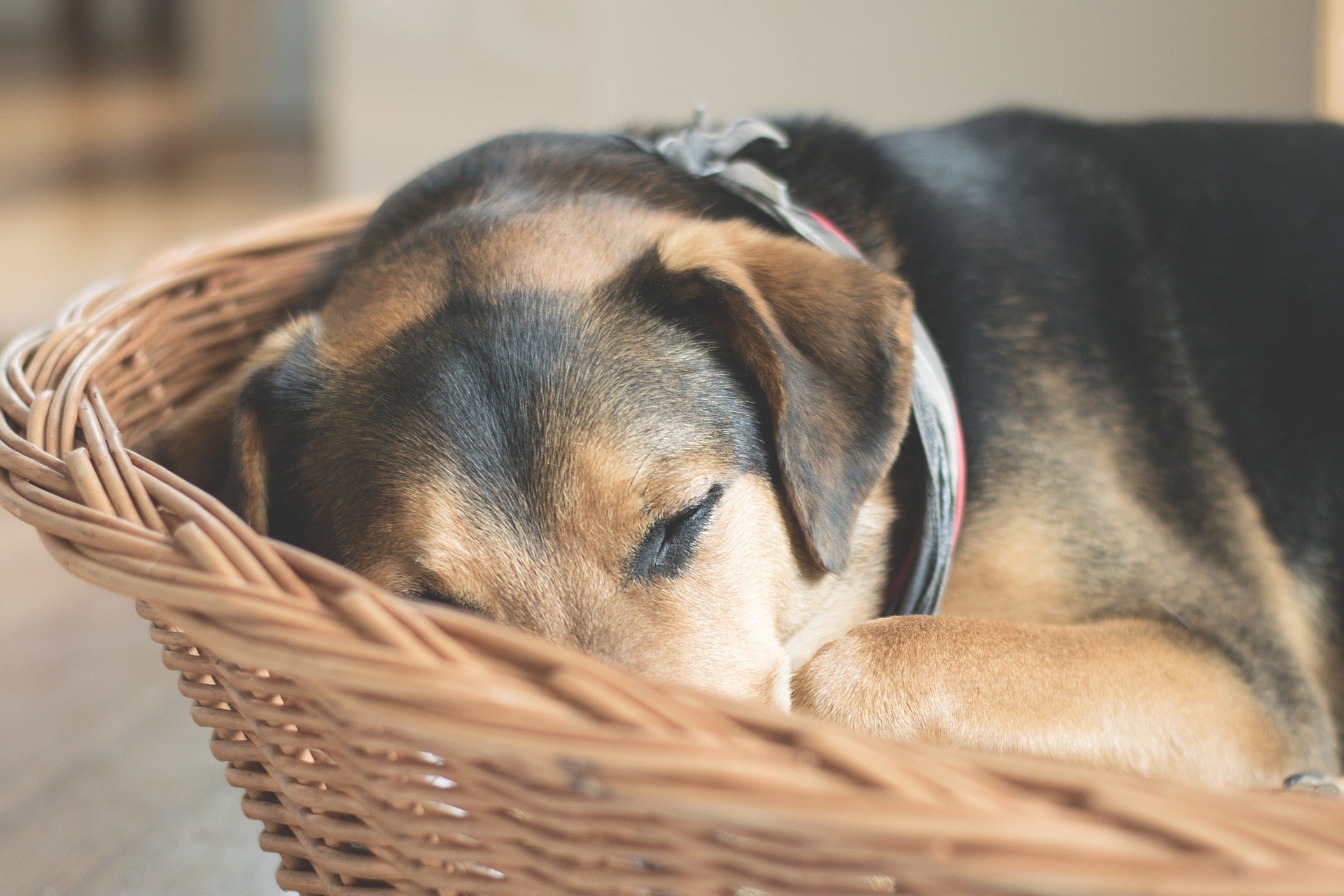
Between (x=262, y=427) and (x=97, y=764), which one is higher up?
(x=262, y=427)

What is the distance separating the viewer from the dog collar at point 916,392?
72.6 inches

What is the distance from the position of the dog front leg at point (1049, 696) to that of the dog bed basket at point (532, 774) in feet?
1.58

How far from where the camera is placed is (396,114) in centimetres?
560

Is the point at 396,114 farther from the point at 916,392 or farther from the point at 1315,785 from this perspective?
the point at 1315,785

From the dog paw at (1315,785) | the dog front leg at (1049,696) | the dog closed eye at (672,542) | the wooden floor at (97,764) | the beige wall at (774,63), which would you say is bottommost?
the wooden floor at (97,764)

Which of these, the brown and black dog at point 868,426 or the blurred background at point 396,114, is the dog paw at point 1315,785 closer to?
the brown and black dog at point 868,426

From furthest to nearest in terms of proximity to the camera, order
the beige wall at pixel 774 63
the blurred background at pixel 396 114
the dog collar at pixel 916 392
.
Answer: the beige wall at pixel 774 63 < the blurred background at pixel 396 114 < the dog collar at pixel 916 392

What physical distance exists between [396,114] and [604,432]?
443cm

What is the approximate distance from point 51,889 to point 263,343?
982mm

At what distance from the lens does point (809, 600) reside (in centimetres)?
186

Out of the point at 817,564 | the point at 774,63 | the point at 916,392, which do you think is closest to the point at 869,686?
the point at 817,564

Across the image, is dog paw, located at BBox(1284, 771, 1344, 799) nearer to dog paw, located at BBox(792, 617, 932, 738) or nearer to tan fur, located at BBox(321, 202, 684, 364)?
dog paw, located at BBox(792, 617, 932, 738)

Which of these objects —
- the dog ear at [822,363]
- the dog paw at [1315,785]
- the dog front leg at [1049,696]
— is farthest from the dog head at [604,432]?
the dog paw at [1315,785]

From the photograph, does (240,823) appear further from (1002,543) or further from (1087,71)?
(1087,71)
